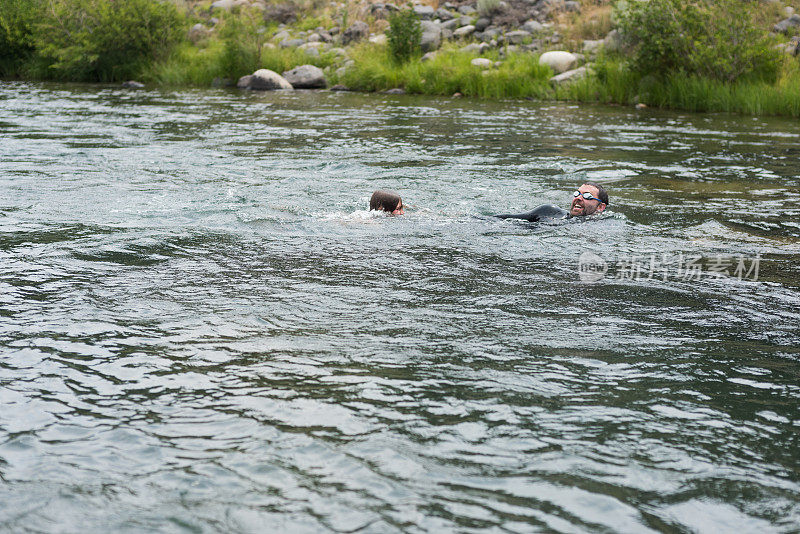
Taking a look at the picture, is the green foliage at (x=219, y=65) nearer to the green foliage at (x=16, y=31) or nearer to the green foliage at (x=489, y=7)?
the green foliage at (x=489, y=7)

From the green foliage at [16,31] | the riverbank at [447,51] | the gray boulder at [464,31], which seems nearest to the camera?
the riverbank at [447,51]

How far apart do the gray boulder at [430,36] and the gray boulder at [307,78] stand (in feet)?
11.1

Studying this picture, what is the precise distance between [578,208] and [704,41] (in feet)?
40.1

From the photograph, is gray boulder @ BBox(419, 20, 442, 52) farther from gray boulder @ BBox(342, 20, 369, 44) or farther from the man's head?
the man's head

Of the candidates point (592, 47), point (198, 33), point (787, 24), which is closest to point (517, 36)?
point (592, 47)

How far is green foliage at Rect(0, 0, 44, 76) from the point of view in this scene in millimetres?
30906

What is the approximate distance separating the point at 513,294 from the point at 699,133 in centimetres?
1101

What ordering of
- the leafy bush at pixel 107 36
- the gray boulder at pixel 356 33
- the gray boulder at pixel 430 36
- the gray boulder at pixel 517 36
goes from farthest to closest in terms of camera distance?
the gray boulder at pixel 356 33
the leafy bush at pixel 107 36
the gray boulder at pixel 430 36
the gray boulder at pixel 517 36

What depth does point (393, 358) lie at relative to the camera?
179 inches

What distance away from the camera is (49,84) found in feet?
90.9

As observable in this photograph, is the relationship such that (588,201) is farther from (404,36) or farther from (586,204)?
(404,36)

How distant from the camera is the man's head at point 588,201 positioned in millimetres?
8477

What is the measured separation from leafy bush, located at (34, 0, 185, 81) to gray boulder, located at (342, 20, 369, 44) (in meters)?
6.05

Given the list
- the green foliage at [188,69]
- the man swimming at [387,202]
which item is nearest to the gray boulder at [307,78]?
the green foliage at [188,69]
